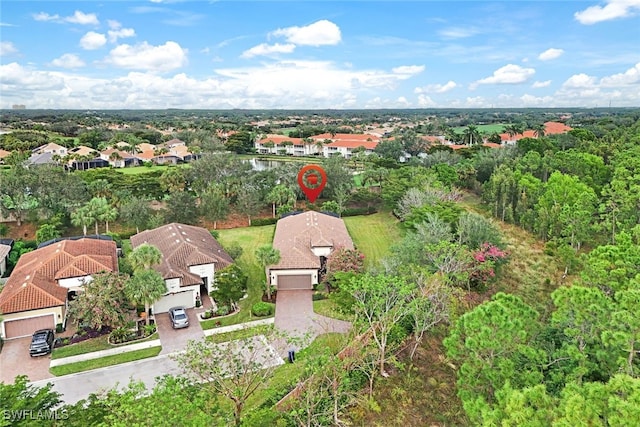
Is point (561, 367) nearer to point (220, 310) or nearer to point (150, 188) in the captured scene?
point (220, 310)

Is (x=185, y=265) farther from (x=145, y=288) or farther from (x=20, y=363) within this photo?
(x=20, y=363)

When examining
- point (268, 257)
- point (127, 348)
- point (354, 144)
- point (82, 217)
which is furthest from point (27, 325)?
point (354, 144)

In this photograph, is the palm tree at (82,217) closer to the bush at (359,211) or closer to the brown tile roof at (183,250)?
the brown tile roof at (183,250)

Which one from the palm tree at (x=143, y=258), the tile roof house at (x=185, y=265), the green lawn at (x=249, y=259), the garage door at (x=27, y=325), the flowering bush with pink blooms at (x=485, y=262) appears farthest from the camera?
the tile roof house at (x=185, y=265)

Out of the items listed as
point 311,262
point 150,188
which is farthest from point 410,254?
point 150,188

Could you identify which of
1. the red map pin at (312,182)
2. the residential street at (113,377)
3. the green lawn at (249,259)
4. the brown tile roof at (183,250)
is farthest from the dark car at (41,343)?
the red map pin at (312,182)

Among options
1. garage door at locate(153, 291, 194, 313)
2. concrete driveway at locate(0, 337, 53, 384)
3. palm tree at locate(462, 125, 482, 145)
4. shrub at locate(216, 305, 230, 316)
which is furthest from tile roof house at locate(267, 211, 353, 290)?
palm tree at locate(462, 125, 482, 145)
